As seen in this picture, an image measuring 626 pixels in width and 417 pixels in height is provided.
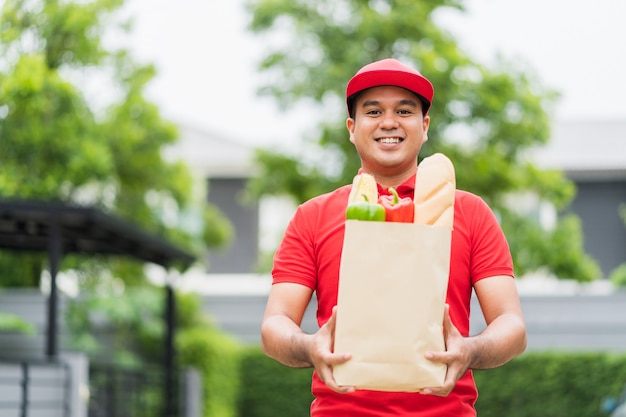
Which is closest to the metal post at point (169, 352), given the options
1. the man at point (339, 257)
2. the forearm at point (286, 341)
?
the man at point (339, 257)

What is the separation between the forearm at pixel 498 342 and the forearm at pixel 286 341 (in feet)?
1.10

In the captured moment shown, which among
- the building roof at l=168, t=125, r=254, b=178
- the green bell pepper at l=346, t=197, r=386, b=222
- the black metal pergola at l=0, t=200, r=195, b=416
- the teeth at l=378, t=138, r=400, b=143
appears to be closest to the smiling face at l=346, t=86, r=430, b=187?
the teeth at l=378, t=138, r=400, b=143

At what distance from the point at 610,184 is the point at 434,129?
22.3ft

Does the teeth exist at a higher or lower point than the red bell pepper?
higher

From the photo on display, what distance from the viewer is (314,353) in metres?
2.32

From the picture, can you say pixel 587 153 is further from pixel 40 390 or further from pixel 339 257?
pixel 339 257

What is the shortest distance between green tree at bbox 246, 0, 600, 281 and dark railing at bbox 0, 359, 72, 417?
292 inches

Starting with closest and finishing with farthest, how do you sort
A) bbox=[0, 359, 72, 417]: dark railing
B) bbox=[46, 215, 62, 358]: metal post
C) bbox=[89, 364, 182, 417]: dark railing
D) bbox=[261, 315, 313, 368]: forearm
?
bbox=[261, 315, 313, 368]: forearm, bbox=[0, 359, 72, 417]: dark railing, bbox=[46, 215, 62, 358]: metal post, bbox=[89, 364, 182, 417]: dark railing

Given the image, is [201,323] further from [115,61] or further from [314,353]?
[314,353]

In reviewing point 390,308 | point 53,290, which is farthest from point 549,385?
point 390,308

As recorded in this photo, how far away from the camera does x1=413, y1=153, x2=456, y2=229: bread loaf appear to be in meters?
2.31

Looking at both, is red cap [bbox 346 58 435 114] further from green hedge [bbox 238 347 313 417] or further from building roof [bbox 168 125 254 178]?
building roof [bbox 168 125 254 178]

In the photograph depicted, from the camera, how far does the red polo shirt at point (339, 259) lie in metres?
2.49

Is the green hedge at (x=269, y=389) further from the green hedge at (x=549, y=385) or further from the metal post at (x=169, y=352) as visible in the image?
the metal post at (x=169, y=352)
